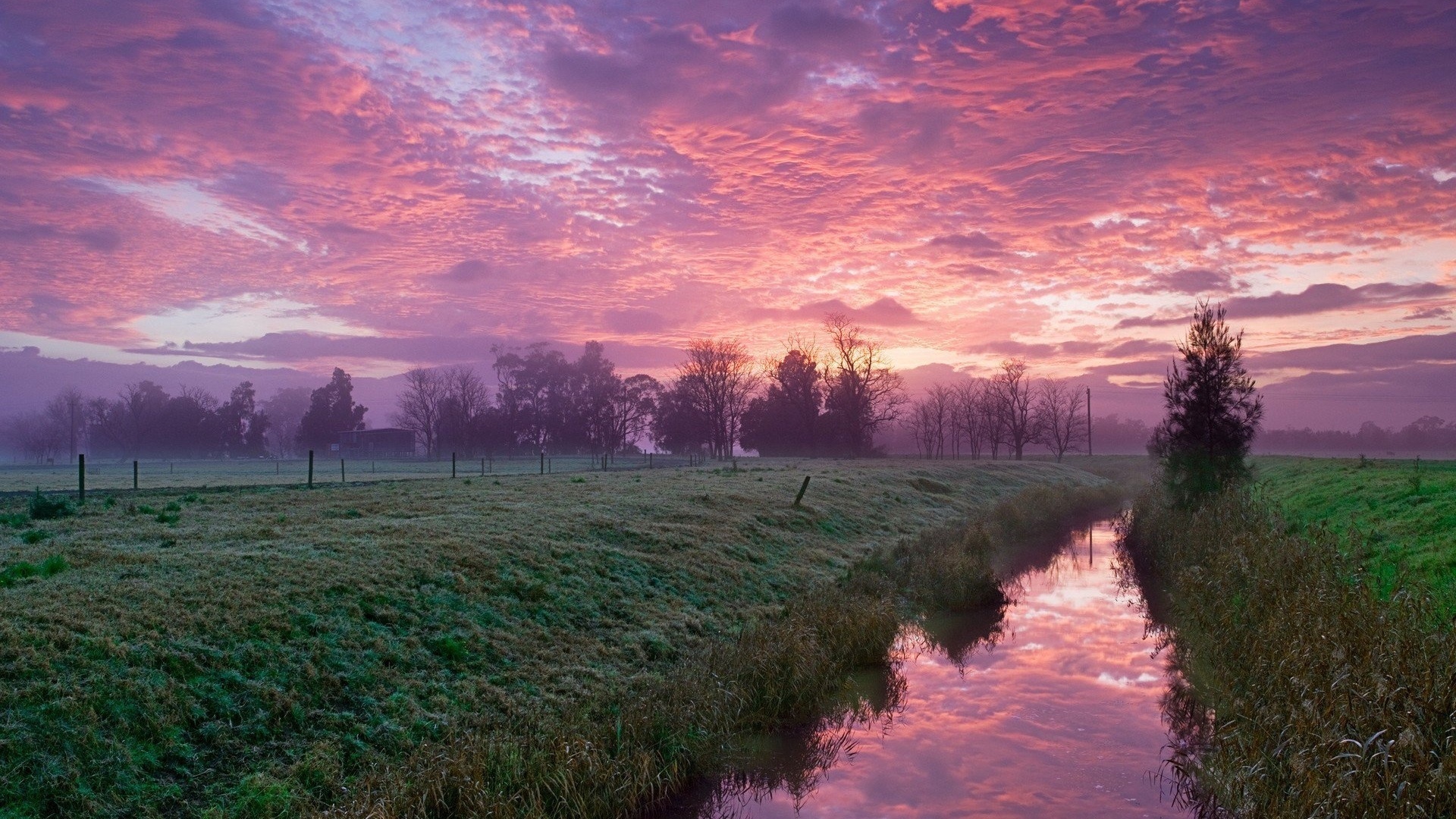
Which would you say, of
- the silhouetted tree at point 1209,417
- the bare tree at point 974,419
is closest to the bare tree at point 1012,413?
the bare tree at point 974,419

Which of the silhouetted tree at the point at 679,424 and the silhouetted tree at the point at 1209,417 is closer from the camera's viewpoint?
the silhouetted tree at the point at 1209,417

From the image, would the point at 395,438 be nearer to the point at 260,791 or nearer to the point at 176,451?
the point at 176,451

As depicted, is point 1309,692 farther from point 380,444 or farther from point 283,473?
point 380,444

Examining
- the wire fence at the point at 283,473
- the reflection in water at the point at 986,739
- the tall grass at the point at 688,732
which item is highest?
the wire fence at the point at 283,473

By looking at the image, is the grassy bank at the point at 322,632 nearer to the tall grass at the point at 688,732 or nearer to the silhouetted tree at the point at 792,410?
the tall grass at the point at 688,732

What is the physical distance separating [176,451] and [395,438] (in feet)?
136

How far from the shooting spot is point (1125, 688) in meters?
15.5

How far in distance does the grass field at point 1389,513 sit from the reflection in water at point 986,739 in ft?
16.8

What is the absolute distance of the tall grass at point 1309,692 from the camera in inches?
290

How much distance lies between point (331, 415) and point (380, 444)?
17026mm

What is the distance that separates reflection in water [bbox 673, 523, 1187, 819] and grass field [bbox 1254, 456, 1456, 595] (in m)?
5.11

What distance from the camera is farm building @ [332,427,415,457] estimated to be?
11744 centimetres

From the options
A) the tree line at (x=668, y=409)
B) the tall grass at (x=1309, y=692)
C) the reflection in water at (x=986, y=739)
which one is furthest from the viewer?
the tree line at (x=668, y=409)

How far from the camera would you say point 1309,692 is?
9750mm
